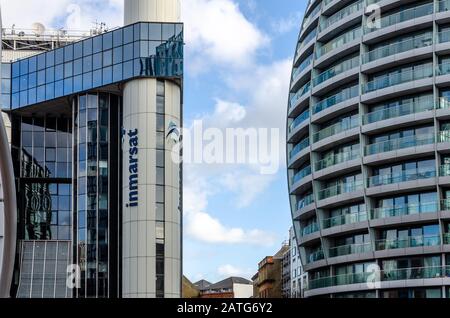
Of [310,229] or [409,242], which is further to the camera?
[310,229]

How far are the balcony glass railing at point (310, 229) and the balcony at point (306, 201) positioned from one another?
1738 millimetres

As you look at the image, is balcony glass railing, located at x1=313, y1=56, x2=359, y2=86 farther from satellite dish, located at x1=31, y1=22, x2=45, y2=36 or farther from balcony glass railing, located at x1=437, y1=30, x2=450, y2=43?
satellite dish, located at x1=31, y1=22, x2=45, y2=36

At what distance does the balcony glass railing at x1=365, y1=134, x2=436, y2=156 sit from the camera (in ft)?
187

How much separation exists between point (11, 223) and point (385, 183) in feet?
164

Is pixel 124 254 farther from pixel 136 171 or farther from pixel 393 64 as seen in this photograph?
pixel 393 64

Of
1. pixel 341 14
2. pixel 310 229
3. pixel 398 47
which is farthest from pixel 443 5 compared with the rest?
pixel 310 229

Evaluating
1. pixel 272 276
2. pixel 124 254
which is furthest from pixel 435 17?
pixel 272 276

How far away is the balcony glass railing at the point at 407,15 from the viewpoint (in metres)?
59.7

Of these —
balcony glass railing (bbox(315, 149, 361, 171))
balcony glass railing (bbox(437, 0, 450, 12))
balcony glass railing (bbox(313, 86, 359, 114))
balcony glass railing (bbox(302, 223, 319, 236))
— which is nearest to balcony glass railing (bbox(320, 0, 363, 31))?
balcony glass railing (bbox(313, 86, 359, 114))

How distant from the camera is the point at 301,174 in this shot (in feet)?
225

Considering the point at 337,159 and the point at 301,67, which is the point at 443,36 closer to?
the point at 337,159

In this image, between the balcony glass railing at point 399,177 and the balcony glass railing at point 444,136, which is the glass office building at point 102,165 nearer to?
the balcony glass railing at point 399,177

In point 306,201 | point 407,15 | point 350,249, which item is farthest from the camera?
point 306,201

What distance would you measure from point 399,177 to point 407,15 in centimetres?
1204
